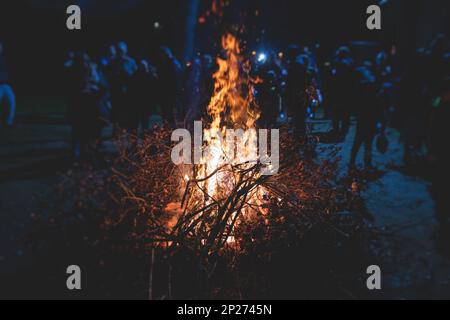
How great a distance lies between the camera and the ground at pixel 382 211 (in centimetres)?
466

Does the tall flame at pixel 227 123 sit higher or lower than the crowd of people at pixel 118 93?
lower

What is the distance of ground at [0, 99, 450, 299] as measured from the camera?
4.66 m

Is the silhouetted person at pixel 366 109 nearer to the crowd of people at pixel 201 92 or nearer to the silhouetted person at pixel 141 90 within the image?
the crowd of people at pixel 201 92

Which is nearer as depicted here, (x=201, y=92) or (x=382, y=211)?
(x=382, y=211)

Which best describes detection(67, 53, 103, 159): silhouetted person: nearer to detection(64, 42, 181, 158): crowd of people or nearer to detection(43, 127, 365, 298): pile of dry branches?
detection(64, 42, 181, 158): crowd of people

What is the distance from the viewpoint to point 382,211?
6.45m

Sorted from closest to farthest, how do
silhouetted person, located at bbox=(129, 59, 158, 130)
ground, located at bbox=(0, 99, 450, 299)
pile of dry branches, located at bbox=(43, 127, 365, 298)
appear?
pile of dry branches, located at bbox=(43, 127, 365, 298) < ground, located at bbox=(0, 99, 450, 299) < silhouetted person, located at bbox=(129, 59, 158, 130)

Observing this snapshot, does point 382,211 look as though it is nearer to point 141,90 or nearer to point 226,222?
point 226,222

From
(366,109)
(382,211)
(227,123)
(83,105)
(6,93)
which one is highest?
(6,93)

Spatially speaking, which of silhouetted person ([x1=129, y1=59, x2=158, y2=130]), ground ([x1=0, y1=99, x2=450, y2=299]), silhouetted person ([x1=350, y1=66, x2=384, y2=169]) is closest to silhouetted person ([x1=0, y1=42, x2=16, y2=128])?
ground ([x1=0, y1=99, x2=450, y2=299])

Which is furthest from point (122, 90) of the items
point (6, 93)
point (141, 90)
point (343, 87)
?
point (343, 87)

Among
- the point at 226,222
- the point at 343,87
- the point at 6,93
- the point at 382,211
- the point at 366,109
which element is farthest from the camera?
the point at 6,93

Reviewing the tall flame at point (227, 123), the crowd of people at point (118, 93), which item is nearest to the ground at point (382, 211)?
the crowd of people at point (118, 93)
